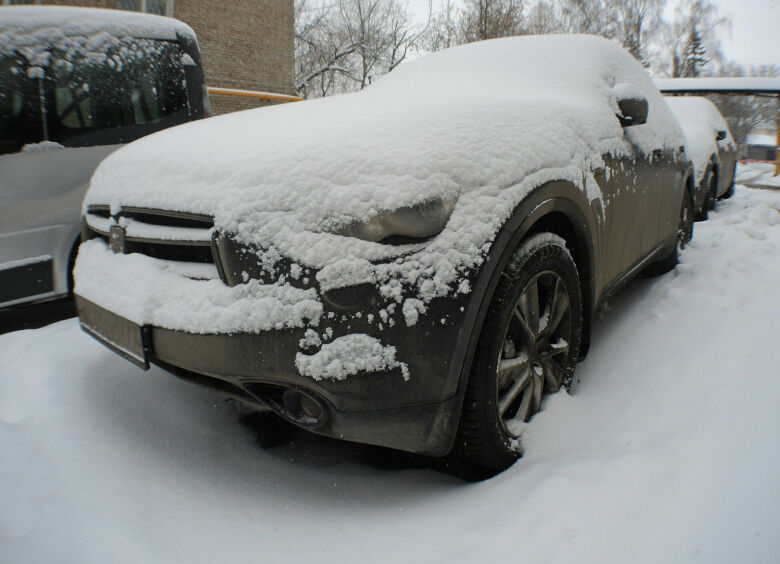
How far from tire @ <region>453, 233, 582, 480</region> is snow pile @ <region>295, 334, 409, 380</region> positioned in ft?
1.09

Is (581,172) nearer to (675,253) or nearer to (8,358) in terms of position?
(675,253)

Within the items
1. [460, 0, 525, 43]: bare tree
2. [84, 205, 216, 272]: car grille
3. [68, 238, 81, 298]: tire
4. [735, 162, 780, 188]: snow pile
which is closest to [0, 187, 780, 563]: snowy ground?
[84, 205, 216, 272]: car grille

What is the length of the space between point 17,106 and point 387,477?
9.64ft

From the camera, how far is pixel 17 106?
2.99 metres

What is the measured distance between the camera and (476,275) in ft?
4.65

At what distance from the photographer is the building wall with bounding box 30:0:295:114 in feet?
41.1

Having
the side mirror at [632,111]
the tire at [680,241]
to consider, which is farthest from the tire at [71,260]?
the tire at [680,241]

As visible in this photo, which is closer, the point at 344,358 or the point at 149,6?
the point at 344,358

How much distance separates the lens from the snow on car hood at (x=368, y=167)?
1.36 metres

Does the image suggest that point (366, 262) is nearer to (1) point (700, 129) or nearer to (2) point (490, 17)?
(1) point (700, 129)

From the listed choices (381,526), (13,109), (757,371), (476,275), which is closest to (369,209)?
(476,275)

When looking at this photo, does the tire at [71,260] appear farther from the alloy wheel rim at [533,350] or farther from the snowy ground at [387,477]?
the alloy wheel rim at [533,350]

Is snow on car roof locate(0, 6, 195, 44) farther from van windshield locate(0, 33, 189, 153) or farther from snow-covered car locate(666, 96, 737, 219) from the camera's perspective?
snow-covered car locate(666, 96, 737, 219)

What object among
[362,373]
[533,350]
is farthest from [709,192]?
[362,373]
